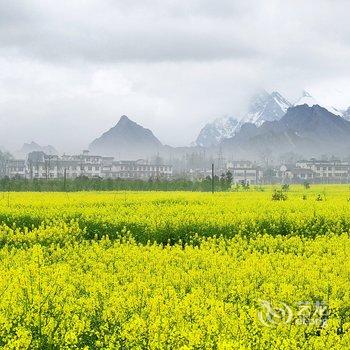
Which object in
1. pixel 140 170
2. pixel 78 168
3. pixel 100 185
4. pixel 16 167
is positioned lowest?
pixel 100 185

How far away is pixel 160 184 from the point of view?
7019cm

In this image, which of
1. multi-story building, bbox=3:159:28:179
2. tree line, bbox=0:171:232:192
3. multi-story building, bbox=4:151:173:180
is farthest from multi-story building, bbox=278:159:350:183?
tree line, bbox=0:171:232:192

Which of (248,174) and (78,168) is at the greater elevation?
(78,168)

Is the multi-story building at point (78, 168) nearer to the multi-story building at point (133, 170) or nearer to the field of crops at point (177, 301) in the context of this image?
the multi-story building at point (133, 170)

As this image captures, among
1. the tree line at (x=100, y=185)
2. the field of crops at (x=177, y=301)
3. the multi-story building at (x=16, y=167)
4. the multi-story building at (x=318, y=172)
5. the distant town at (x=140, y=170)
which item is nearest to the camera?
the field of crops at (x=177, y=301)

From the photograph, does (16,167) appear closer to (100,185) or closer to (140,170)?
(140,170)

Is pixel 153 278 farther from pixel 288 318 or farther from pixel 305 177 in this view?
pixel 305 177

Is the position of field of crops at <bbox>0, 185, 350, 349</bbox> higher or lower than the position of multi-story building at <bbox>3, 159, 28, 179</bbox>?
lower

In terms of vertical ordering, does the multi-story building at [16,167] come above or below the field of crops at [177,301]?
above

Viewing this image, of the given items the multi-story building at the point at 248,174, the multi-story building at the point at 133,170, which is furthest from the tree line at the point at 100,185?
the multi-story building at the point at 133,170

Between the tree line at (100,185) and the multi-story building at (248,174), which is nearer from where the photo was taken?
the tree line at (100,185)

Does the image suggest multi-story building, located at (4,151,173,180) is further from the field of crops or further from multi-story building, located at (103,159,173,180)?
the field of crops

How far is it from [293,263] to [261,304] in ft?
9.10

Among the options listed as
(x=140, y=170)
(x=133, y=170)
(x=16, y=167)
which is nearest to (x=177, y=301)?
(x=16, y=167)
